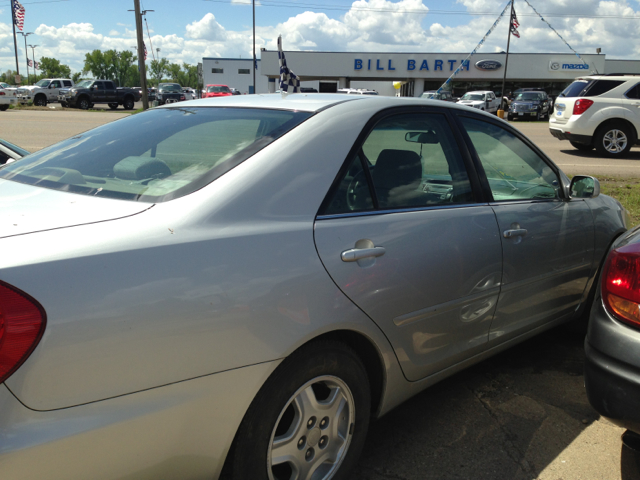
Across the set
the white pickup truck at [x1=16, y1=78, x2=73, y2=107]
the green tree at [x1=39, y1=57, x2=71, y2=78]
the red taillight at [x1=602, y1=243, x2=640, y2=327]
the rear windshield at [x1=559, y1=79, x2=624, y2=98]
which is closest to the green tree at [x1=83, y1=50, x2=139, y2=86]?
the green tree at [x1=39, y1=57, x2=71, y2=78]

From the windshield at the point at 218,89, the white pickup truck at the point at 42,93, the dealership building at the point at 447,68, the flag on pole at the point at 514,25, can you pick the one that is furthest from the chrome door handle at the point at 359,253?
the dealership building at the point at 447,68

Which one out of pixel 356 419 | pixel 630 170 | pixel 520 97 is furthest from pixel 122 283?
pixel 520 97

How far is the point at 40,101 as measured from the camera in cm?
3825

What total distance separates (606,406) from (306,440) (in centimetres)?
119

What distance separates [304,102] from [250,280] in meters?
1.09

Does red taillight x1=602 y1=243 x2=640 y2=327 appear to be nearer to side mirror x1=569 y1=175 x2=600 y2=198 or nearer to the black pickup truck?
side mirror x1=569 y1=175 x2=600 y2=198

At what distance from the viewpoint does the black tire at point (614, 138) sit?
1291 cm

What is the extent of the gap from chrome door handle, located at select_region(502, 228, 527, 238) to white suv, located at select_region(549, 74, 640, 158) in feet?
37.3

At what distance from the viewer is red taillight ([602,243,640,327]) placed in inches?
86.2

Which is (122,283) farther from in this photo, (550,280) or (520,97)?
(520,97)

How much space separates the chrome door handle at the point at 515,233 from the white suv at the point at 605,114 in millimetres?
11361

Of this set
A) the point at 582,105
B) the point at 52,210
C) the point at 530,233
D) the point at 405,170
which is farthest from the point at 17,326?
the point at 582,105

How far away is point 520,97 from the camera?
31.0 metres

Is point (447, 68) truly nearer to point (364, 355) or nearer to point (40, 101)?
point (40, 101)
